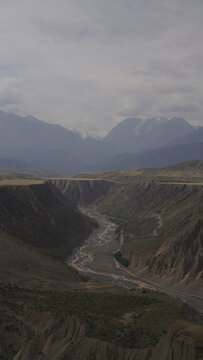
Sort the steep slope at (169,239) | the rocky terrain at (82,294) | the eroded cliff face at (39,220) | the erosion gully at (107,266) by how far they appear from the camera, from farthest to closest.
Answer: the eroded cliff face at (39,220) → the steep slope at (169,239) → the erosion gully at (107,266) → the rocky terrain at (82,294)

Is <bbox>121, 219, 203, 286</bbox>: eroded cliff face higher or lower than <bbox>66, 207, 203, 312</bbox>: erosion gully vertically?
higher

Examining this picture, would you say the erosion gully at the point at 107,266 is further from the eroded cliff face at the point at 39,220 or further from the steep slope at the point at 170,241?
the eroded cliff face at the point at 39,220

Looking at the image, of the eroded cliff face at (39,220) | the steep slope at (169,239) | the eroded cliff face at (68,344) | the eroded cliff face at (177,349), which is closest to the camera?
the eroded cliff face at (177,349)

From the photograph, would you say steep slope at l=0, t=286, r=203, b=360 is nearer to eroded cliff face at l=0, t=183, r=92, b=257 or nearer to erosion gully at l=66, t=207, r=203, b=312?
erosion gully at l=66, t=207, r=203, b=312

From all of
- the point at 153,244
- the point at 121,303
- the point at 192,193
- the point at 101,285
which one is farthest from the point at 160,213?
the point at 121,303

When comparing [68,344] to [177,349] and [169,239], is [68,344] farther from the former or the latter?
[169,239]

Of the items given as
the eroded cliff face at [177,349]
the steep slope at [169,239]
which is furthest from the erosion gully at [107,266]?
the eroded cliff face at [177,349]

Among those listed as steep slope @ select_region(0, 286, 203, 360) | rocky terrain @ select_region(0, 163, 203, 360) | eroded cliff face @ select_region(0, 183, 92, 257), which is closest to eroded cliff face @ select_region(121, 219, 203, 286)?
rocky terrain @ select_region(0, 163, 203, 360)
